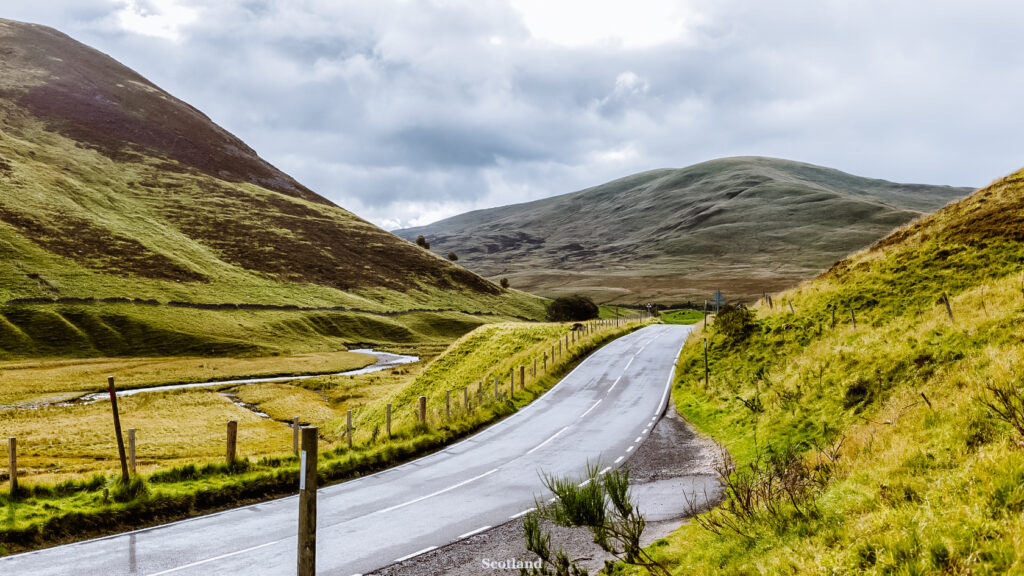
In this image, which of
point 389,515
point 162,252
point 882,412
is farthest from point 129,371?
point 882,412

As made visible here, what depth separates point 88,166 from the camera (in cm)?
15325

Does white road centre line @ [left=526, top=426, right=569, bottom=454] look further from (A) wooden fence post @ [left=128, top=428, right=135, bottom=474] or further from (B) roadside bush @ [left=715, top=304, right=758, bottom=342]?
(B) roadside bush @ [left=715, top=304, right=758, bottom=342]

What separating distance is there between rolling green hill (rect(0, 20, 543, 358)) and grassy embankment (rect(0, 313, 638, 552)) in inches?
1790

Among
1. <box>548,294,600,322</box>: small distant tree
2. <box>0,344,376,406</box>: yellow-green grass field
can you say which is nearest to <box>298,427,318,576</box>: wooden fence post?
<box>0,344,376,406</box>: yellow-green grass field

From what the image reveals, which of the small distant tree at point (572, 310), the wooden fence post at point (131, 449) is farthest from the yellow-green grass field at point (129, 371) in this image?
the wooden fence post at point (131, 449)

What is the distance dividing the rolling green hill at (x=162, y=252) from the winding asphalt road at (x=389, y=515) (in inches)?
3095

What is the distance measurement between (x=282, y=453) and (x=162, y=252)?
390ft

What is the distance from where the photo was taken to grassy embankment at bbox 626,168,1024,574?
22.1 feet

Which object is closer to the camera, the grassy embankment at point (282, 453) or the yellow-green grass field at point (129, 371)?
the grassy embankment at point (282, 453)

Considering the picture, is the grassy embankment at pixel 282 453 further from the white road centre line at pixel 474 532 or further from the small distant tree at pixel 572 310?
the small distant tree at pixel 572 310

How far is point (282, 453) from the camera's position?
72.0 ft

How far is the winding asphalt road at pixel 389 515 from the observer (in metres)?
11.7

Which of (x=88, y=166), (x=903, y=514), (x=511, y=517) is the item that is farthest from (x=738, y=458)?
(x=88, y=166)

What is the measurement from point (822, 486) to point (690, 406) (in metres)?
18.7
